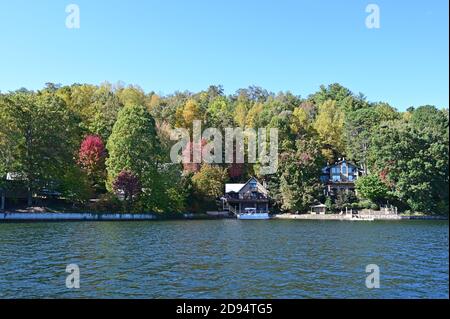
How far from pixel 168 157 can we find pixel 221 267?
5079 cm

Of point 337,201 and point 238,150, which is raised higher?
point 238,150

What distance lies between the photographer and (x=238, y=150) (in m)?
75.3

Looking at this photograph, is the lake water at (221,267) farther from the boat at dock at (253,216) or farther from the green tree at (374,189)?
the green tree at (374,189)

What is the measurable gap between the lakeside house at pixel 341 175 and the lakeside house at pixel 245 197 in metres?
11.7

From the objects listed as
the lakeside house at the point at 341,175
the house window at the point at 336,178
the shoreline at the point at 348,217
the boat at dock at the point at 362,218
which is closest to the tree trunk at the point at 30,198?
the shoreline at the point at 348,217

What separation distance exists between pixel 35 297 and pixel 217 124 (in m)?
71.0

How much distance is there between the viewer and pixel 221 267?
771 inches

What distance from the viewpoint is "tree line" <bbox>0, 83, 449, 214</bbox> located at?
5556cm

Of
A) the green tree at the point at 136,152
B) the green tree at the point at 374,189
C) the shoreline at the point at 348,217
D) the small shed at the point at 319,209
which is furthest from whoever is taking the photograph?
the small shed at the point at 319,209

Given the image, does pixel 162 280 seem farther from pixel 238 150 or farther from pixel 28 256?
pixel 238 150

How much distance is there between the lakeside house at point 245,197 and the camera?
7031 cm

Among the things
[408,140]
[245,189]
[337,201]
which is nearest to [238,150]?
[245,189]

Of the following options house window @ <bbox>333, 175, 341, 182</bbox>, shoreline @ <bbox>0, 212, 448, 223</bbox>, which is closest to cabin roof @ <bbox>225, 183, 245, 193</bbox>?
shoreline @ <bbox>0, 212, 448, 223</bbox>
